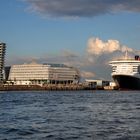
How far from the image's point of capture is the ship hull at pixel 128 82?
167 m

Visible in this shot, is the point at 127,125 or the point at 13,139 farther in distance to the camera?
the point at 127,125

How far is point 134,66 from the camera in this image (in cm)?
18075

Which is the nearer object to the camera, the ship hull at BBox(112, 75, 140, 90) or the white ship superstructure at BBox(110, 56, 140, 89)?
the ship hull at BBox(112, 75, 140, 90)

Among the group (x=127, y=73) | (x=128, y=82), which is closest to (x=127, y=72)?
(x=127, y=73)

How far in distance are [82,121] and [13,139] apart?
10.0 metres

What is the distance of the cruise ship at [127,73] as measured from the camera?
168 metres

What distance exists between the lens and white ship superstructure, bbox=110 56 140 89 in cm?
16838

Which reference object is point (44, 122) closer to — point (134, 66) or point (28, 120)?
point (28, 120)

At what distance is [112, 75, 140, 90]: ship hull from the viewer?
167250 mm

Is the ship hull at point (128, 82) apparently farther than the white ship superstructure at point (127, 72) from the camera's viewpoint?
No

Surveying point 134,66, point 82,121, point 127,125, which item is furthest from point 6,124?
point 134,66

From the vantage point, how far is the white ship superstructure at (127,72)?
168375 millimetres

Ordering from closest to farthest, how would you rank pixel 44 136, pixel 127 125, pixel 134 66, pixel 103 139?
pixel 103 139 → pixel 44 136 → pixel 127 125 → pixel 134 66

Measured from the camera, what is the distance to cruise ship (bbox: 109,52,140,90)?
168m
